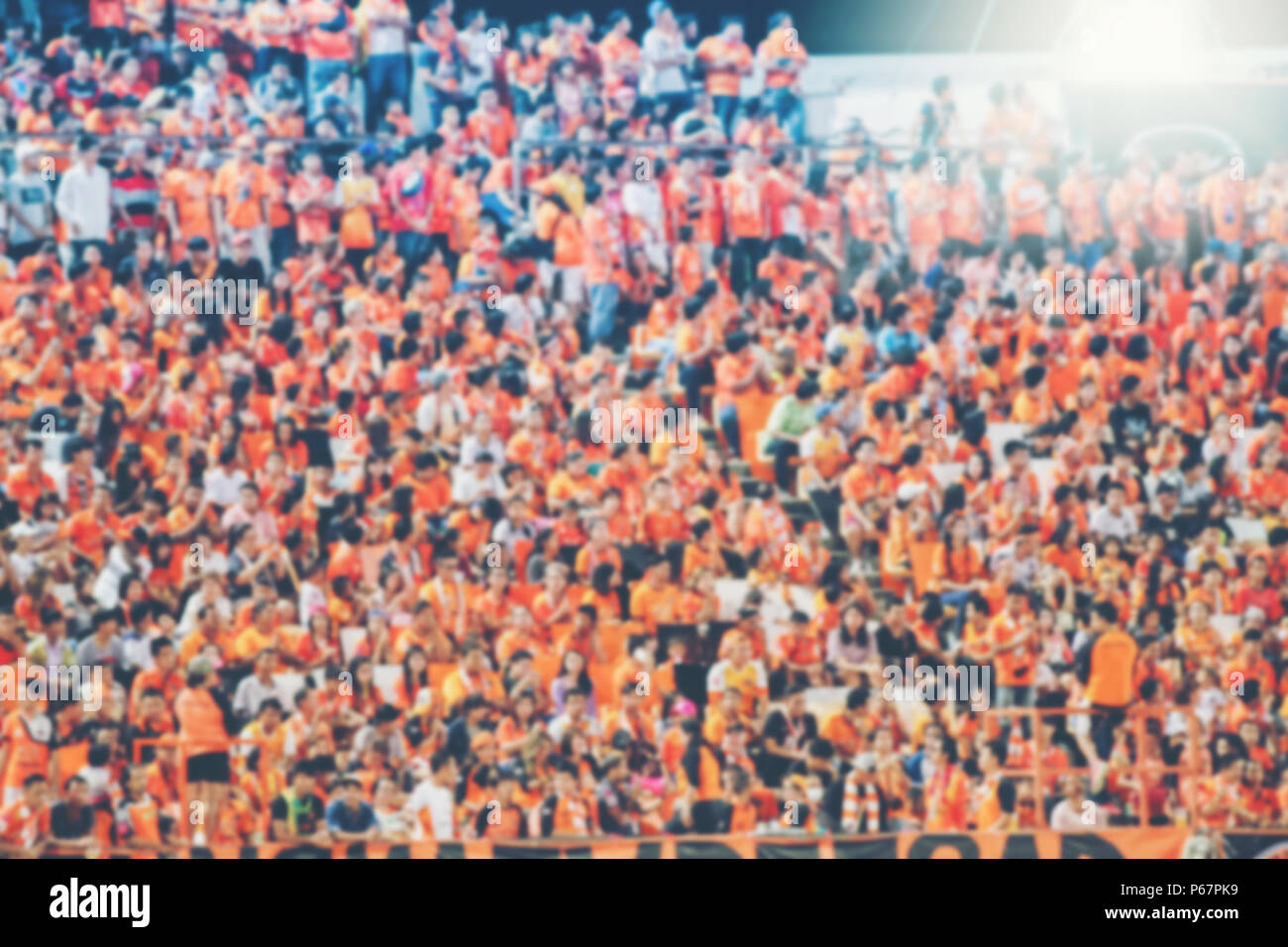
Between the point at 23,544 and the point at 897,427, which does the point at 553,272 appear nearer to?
the point at 897,427

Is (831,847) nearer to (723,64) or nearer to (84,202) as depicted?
(723,64)

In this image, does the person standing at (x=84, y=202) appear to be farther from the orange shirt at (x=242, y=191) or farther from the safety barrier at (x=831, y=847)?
the safety barrier at (x=831, y=847)

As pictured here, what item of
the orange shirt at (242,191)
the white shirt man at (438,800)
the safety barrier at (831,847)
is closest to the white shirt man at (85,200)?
the orange shirt at (242,191)

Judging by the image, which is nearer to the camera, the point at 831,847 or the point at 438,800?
the point at 831,847

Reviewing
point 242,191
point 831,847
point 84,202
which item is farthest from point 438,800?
point 84,202

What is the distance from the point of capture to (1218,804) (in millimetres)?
9688

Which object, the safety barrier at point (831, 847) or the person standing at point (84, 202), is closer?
the safety barrier at point (831, 847)

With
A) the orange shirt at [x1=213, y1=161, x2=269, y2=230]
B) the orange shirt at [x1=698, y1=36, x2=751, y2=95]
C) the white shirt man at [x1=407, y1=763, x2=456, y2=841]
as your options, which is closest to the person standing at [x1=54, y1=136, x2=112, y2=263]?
the orange shirt at [x1=213, y1=161, x2=269, y2=230]

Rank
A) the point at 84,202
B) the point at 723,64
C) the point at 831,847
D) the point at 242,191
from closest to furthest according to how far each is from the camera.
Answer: the point at 831,847
the point at 84,202
the point at 242,191
the point at 723,64

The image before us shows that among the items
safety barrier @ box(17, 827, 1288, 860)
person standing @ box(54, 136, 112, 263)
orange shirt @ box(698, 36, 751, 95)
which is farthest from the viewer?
orange shirt @ box(698, 36, 751, 95)

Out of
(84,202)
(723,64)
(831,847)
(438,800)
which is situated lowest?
(831,847)

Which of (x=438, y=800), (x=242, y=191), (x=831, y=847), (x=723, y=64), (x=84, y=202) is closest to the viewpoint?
(x=831, y=847)

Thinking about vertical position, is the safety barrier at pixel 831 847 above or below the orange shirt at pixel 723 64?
below

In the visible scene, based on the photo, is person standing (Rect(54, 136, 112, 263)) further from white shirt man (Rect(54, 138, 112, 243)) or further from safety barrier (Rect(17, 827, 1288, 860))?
safety barrier (Rect(17, 827, 1288, 860))
